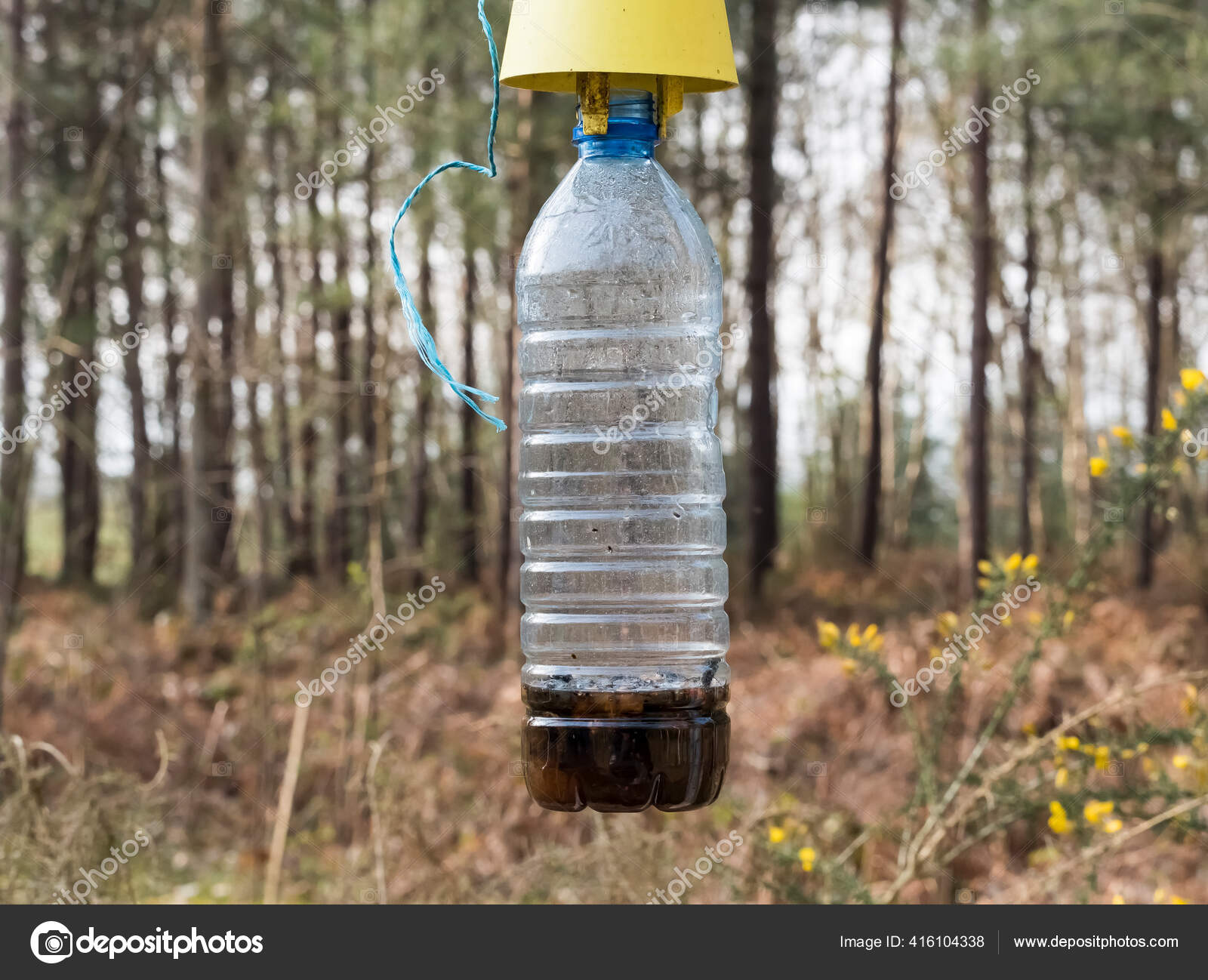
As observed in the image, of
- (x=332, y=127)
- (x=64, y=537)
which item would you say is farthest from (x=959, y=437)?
(x=64, y=537)

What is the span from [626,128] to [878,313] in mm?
16956

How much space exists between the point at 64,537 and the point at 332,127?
961 cm

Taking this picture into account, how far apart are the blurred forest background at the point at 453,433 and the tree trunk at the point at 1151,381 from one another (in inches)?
4.4

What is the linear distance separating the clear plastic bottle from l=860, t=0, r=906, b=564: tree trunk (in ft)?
52.1

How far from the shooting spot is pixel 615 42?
2.36 m

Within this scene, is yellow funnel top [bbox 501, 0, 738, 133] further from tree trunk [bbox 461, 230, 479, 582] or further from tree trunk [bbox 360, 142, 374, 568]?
tree trunk [bbox 461, 230, 479, 582]

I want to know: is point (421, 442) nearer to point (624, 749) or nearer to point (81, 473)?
point (81, 473)

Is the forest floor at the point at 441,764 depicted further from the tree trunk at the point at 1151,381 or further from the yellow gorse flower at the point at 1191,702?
the tree trunk at the point at 1151,381

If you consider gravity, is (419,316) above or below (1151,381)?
above

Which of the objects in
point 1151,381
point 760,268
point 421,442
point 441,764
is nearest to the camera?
point 441,764

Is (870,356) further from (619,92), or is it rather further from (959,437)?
(619,92)

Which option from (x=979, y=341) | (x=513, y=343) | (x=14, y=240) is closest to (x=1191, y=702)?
(x=513, y=343)

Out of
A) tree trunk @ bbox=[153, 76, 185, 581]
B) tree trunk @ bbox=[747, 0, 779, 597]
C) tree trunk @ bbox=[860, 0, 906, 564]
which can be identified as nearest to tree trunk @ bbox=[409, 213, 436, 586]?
tree trunk @ bbox=[153, 76, 185, 581]

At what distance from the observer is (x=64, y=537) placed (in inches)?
1040
